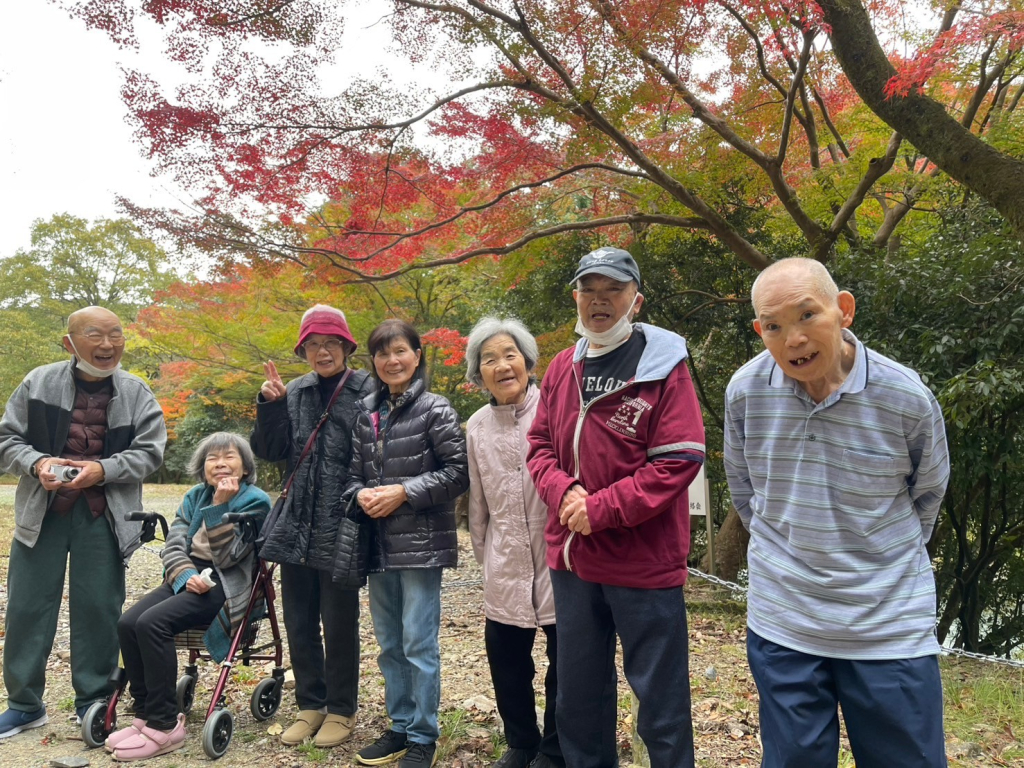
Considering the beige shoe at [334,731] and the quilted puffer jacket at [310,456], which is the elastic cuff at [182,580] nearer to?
the quilted puffer jacket at [310,456]

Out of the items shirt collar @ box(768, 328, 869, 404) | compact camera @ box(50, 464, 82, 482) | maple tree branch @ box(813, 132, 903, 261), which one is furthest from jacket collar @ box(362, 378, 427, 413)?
maple tree branch @ box(813, 132, 903, 261)

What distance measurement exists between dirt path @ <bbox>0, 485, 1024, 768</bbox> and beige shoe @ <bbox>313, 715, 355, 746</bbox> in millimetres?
42

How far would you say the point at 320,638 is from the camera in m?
3.28

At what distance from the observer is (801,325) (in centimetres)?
178

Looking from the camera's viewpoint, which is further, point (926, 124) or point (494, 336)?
point (926, 124)

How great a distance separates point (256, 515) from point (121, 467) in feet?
2.34

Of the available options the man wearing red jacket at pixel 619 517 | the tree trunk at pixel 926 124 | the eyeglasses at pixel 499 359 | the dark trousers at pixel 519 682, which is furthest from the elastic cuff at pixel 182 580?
the tree trunk at pixel 926 124

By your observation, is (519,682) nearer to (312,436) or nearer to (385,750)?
(385,750)

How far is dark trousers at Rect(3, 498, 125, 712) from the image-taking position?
337 centimetres

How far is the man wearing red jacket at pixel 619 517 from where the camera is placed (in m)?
2.18

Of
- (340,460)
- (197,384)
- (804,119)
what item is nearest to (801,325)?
(340,460)

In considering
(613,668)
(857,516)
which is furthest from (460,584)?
(857,516)

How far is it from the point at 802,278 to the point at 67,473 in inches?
130

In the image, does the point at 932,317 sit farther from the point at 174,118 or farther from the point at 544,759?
the point at 174,118
